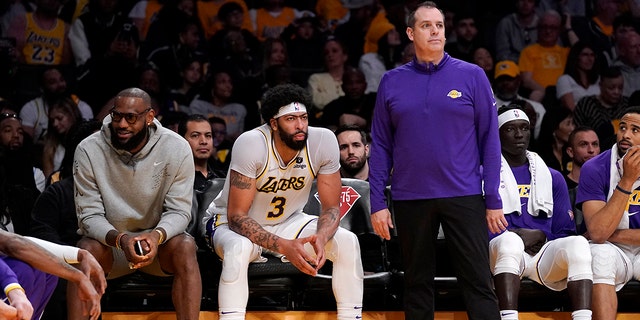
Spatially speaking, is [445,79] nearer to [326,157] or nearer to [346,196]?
[326,157]

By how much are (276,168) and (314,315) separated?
3.04ft

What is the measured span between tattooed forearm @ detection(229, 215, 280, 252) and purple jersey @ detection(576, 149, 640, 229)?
201 centimetres

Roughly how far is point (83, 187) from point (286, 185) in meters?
1.22

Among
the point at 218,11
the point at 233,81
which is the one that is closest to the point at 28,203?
the point at 233,81

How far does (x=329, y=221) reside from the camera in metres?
5.70

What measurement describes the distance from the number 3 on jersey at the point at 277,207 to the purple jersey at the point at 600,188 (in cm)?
189

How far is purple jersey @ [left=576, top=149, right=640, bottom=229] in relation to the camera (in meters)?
6.05

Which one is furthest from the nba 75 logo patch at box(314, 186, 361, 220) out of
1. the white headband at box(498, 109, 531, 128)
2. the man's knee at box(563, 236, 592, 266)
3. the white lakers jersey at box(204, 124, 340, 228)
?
the man's knee at box(563, 236, 592, 266)

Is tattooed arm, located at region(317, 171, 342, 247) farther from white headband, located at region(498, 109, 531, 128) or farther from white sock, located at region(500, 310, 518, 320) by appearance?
Result: white headband, located at region(498, 109, 531, 128)

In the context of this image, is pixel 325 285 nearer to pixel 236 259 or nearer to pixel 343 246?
pixel 343 246

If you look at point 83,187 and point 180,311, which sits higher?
point 83,187

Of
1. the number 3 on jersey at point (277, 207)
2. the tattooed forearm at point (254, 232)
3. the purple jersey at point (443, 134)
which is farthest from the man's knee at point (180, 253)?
the purple jersey at point (443, 134)

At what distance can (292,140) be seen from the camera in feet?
19.0

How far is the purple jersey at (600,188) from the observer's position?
Result: 6047 mm
